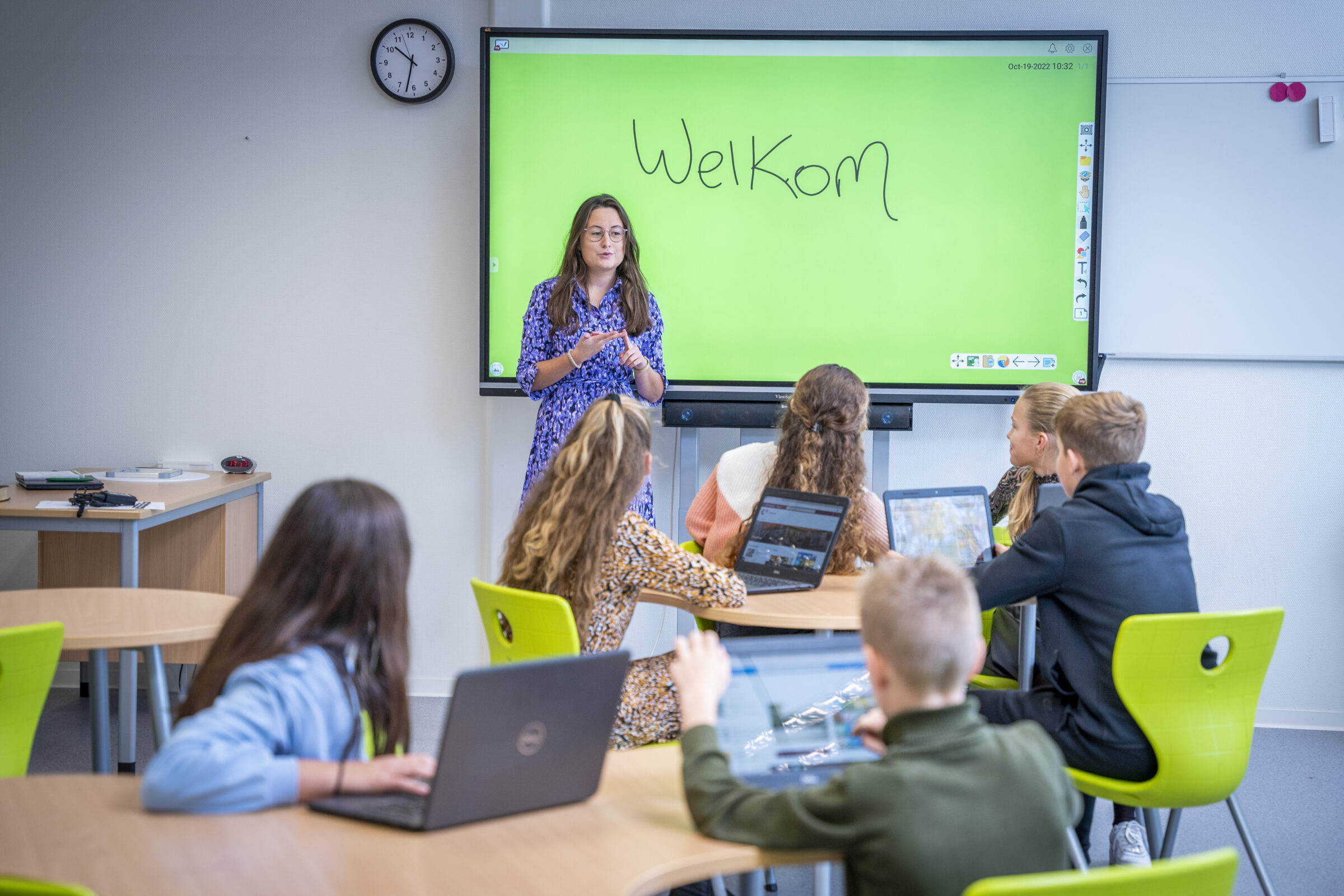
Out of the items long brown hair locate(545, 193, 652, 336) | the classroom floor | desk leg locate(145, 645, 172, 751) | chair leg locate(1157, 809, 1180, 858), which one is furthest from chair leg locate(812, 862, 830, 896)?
long brown hair locate(545, 193, 652, 336)

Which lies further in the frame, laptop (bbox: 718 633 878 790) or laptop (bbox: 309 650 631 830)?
laptop (bbox: 718 633 878 790)

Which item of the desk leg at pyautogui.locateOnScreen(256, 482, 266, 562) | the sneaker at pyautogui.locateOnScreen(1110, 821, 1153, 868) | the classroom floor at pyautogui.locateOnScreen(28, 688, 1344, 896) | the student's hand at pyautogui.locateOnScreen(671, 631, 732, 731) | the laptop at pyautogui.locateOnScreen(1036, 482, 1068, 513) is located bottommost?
the classroom floor at pyautogui.locateOnScreen(28, 688, 1344, 896)

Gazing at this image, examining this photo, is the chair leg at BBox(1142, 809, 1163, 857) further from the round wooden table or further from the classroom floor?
the round wooden table

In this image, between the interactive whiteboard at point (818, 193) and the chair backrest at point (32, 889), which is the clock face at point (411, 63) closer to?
the interactive whiteboard at point (818, 193)

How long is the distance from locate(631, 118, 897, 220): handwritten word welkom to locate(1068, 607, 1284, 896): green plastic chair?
2.27m

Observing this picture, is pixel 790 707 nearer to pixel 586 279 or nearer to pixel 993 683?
pixel 993 683

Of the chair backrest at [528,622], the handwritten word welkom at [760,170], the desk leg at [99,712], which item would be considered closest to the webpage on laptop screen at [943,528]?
the chair backrest at [528,622]

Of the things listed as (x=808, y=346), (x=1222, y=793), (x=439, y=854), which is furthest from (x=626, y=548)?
(x=808, y=346)

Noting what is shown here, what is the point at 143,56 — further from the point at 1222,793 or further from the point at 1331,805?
the point at 1331,805

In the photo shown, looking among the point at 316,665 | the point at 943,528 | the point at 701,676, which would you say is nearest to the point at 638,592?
the point at 943,528

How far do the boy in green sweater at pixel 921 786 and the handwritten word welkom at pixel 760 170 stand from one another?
286 centimetres

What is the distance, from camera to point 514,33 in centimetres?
379

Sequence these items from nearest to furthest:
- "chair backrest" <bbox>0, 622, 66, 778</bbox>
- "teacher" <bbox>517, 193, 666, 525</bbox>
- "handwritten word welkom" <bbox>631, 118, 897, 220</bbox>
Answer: "chair backrest" <bbox>0, 622, 66, 778</bbox> → "teacher" <bbox>517, 193, 666, 525</bbox> → "handwritten word welkom" <bbox>631, 118, 897, 220</bbox>

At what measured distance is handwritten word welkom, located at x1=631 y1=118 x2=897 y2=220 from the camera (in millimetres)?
3863
